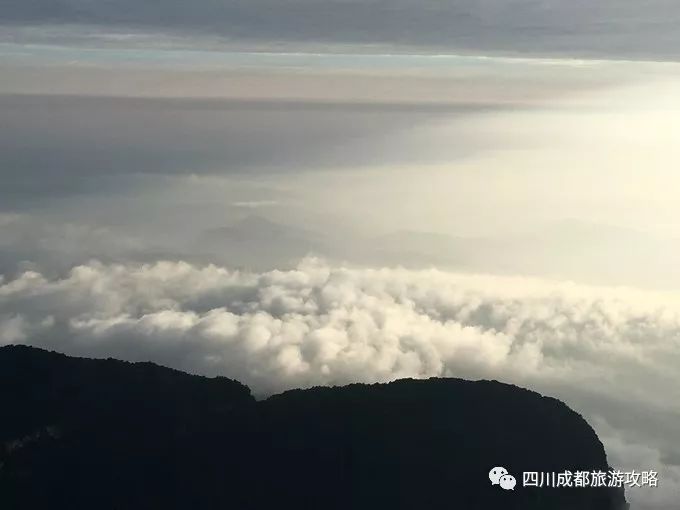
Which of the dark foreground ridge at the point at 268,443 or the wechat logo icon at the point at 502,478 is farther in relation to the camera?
the wechat logo icon at the point at 502,478

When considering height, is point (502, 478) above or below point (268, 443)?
below

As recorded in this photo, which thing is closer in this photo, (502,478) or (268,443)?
(502,478)

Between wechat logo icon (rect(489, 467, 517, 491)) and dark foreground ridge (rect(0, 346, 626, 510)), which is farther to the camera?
wechat logo icon (rect(489, 467, 517, 491))

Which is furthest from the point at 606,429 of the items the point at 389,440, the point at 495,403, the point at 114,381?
the point at 114,381

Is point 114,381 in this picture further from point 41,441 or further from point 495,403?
point 495,403
